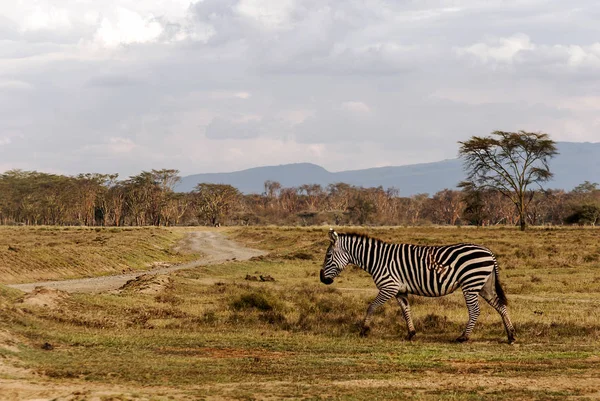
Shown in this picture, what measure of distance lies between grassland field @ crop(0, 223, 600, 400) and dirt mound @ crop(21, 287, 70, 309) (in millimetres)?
174

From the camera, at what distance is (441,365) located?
45.4 feet

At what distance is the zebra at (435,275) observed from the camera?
673 inches

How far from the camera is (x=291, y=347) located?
1606cm

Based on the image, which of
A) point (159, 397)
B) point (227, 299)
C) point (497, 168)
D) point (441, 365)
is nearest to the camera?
point (159, 397)

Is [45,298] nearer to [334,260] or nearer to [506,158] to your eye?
[334,260]

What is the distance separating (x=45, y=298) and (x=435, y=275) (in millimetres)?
10918

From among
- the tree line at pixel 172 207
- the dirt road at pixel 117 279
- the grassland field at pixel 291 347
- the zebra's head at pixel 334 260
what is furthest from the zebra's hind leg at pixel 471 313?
the tree line at pixel 172 207

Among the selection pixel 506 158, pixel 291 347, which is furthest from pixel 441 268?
pixel 506 158

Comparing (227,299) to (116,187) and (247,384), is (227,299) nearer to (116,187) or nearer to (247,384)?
(247,384)

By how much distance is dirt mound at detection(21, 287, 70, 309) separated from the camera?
1967 centimetres

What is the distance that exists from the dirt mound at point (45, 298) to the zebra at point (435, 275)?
29.0 feet

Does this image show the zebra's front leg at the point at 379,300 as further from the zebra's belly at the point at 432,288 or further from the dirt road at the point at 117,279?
the dirt road at the point at 117,279

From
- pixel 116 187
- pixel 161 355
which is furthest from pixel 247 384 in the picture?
pixel 116 187

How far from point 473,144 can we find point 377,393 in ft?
250
